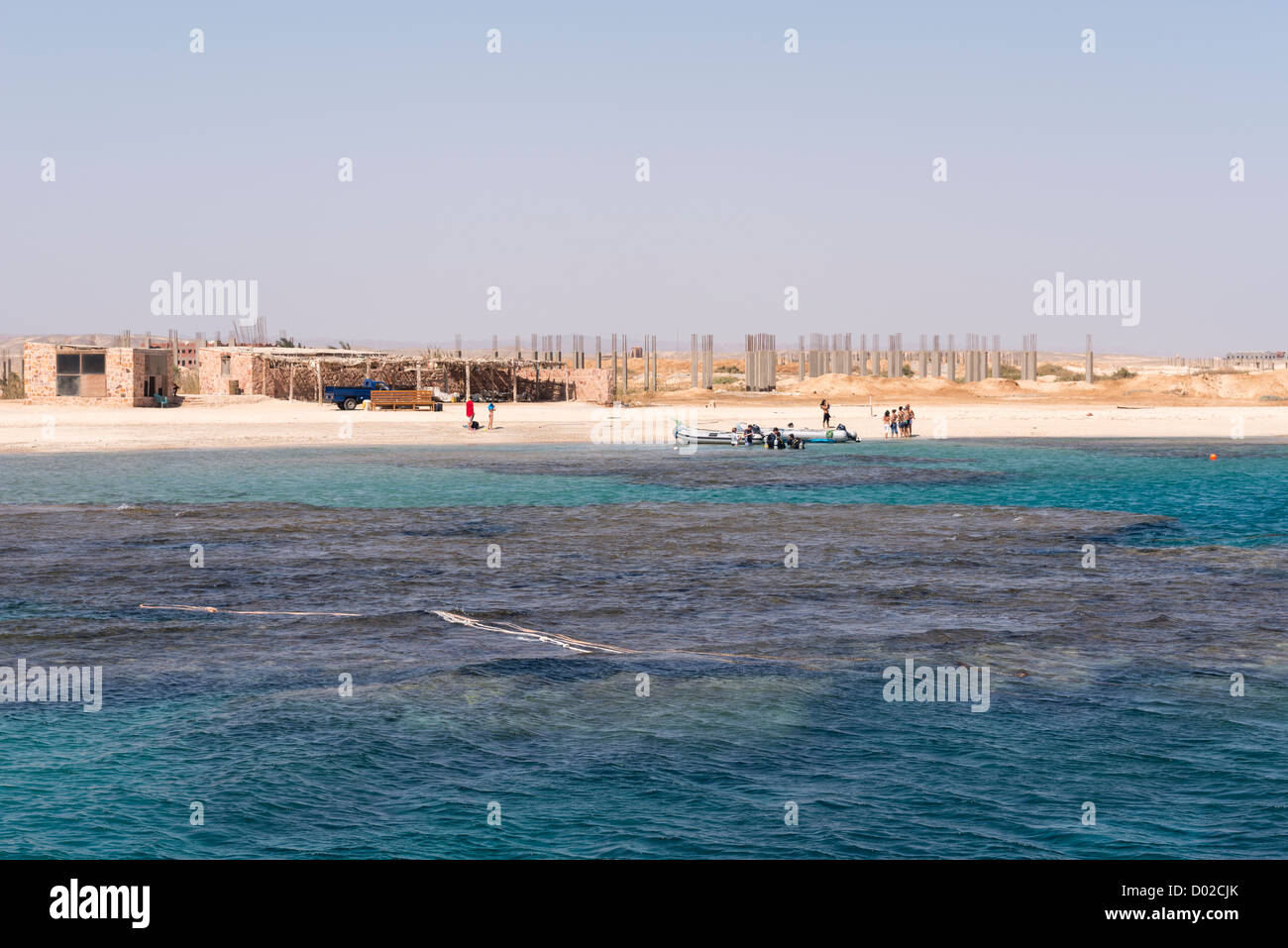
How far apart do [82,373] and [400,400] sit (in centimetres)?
1503

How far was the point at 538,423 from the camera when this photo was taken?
63594 mm

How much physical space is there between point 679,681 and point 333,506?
19.5 meters

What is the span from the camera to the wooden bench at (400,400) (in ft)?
225

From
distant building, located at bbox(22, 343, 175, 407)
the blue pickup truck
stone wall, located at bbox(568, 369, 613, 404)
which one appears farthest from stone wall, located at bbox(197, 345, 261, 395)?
stone wall, located at bbox(568, 369, 613, 404)

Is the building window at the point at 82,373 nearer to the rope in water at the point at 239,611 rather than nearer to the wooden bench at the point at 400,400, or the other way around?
the wooden bench at the point at 400,400

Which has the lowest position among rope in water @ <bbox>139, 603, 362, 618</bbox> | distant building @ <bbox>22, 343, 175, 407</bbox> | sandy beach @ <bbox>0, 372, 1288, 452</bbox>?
rope in water @ <bbox>139, 603, 362, 618</bbox>

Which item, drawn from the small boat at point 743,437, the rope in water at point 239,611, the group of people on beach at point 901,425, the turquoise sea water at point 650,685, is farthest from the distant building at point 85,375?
the rope in water at point 239,611

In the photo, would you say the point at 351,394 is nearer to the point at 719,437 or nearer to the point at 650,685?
the point at 719,437

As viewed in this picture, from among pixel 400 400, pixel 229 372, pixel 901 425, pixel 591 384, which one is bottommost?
pixel 901 425

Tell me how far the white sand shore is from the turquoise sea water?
24.0 meters

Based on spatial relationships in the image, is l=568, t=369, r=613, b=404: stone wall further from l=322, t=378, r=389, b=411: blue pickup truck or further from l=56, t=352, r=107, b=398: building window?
l=56, t=352, r=107, b=398: building window

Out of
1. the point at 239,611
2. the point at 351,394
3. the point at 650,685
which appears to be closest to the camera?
the point at 650,685

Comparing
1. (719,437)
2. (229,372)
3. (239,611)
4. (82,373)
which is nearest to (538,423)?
(719,437)

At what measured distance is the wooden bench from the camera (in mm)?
68500
